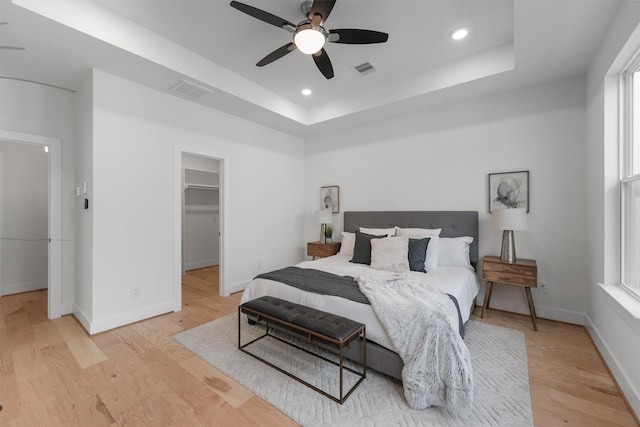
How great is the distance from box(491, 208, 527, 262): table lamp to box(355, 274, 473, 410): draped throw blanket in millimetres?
1485

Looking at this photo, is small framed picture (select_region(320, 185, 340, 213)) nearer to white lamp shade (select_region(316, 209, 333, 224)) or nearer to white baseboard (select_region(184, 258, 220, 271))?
white lamp shade (select_region(316, 209, 333, 224))

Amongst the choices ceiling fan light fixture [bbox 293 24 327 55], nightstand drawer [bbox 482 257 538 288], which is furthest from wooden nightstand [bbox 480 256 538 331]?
ceiling fan light fixture [bbox 293 24 327 55]

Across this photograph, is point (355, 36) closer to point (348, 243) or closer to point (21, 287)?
point (348, 243)

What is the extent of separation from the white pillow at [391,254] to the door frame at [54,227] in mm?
3818

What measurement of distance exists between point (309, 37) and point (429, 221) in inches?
109

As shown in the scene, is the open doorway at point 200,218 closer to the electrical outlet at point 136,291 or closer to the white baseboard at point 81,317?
the white baseboard at point 81,317

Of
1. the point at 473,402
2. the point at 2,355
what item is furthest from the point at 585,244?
the point at 2,355

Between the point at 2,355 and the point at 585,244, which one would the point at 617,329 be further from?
the point at 2,355

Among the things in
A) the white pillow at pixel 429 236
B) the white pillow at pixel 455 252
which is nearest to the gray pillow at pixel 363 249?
the white pillow at pixel 429 236

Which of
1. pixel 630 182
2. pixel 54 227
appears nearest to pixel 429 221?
pixel 630 182

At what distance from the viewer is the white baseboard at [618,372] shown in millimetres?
1686

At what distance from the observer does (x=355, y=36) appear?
7.48ft

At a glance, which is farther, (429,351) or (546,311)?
(546,311)

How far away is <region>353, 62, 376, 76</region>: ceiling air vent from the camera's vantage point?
3.30m
